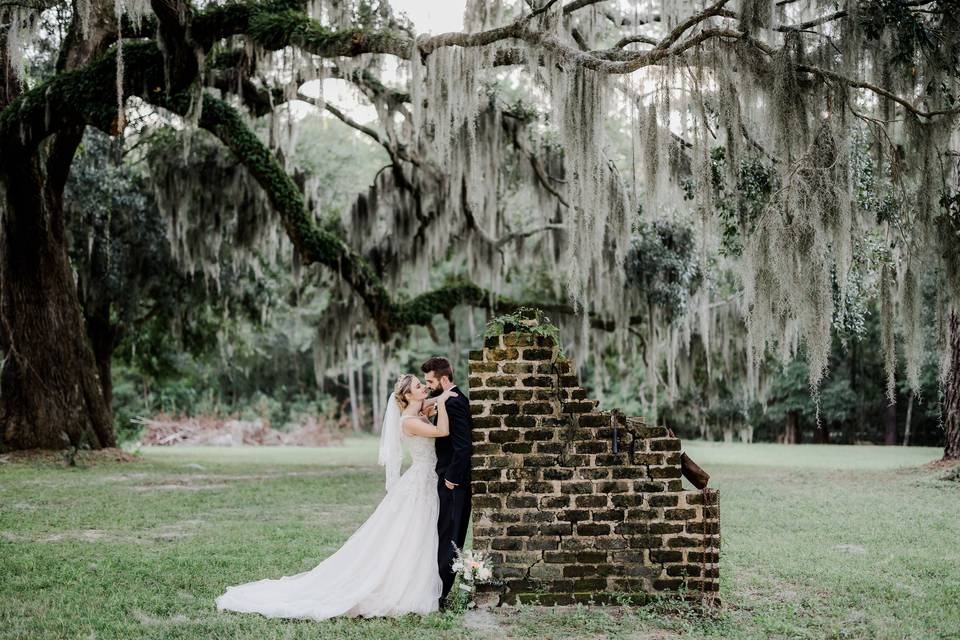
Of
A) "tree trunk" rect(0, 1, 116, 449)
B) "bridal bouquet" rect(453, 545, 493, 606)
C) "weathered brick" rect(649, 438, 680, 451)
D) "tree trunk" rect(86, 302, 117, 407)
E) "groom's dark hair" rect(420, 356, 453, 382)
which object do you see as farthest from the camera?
"tree trunk" rect(86, 302, 117, 407)

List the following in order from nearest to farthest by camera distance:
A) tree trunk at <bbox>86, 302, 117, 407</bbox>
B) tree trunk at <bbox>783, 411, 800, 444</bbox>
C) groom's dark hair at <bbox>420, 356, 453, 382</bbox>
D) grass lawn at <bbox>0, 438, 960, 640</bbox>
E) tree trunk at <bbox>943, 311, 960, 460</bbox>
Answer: grass lawn at <bbox>0, 438, 960, 640</bbox> < groom's dark hair at <bbox>420, 356, 453, 382</bbox> < tree trunk at <bbox>943, 311, 960, 460</bbox> < tree trunk at <bbox>86, 302, 117, 407</bbox> < tree trunk at <bbox>783, 411, 800, 444</bbox>

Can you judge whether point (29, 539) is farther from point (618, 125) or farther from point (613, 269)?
point (618, 125)

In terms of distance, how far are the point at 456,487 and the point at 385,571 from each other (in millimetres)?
587

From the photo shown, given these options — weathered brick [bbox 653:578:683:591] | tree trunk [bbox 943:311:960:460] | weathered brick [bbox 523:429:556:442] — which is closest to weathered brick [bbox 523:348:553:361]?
weathered brick [bbox 523:429:556:442]

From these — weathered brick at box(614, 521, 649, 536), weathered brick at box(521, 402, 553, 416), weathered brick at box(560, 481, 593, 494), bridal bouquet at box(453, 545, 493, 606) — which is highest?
weathered brick at box(521, 402, 553, 416)

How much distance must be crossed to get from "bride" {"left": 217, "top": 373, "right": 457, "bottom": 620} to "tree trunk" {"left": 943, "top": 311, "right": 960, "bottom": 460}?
905cm

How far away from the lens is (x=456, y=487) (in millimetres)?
5086

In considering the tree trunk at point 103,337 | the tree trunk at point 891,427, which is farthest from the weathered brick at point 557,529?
the tree trunk at point 891,427

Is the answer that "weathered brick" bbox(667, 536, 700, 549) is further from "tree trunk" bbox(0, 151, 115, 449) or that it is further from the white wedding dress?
"tree trunk" bbox(0, 151, 115, 449)

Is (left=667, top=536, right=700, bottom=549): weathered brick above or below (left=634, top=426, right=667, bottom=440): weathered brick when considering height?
below

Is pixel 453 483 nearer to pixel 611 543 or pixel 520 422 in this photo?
pixel 520 422

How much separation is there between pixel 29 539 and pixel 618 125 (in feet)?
65.8

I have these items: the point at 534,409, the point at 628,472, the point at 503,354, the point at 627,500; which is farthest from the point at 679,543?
the point at 503,354

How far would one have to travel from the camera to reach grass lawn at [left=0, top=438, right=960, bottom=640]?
4453mm
